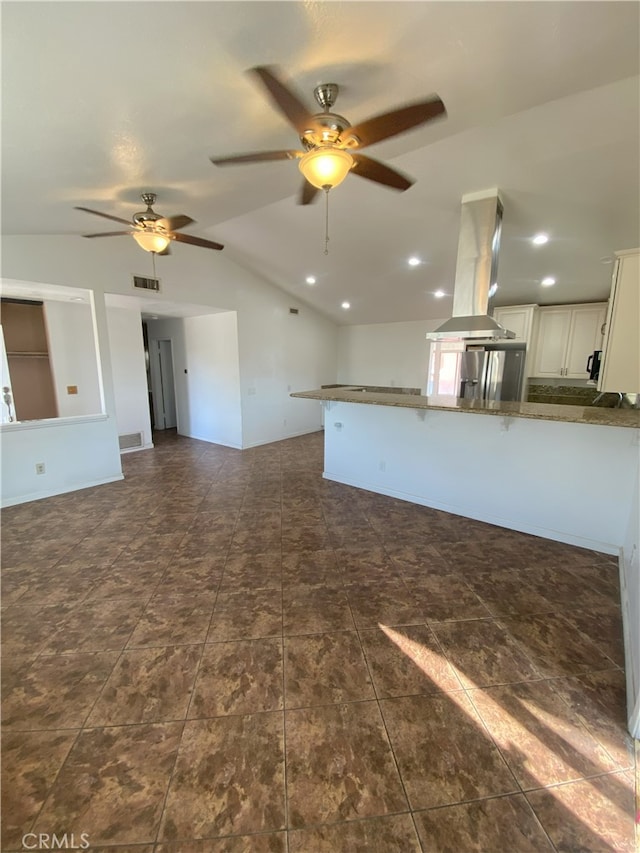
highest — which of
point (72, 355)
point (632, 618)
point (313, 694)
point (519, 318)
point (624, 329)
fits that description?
point (519, 318)

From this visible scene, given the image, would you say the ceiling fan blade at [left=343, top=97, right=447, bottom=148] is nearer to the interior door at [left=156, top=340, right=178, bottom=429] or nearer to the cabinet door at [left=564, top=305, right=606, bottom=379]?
the cabinet door at [left=564, top=305, right=606, bottom=379]

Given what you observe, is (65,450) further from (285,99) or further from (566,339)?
(566,339)

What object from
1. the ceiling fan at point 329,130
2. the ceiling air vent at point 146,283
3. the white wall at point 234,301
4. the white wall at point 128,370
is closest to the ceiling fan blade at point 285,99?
the ceiling fan at point 329,130

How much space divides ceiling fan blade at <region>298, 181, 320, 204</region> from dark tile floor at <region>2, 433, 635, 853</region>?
2.63m

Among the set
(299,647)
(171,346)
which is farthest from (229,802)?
→ (171,346)

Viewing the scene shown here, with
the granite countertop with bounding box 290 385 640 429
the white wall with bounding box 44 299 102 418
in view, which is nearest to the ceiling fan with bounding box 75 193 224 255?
the granite countertop with bounding box 290 385 640 429

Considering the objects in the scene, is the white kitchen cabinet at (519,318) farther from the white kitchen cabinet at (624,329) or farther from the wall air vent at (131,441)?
the wall air vent at (131,441)

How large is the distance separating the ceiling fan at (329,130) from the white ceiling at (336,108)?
16 cm

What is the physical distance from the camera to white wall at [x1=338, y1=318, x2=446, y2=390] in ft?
21.8

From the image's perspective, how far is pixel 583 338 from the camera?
15.6 feet

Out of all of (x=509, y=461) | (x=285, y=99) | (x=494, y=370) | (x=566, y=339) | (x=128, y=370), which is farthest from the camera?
(x=128, y=370)

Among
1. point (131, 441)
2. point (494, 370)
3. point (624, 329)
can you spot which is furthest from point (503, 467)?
point (131, 441)

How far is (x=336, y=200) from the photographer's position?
332 centimetres

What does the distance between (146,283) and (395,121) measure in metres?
3.84
